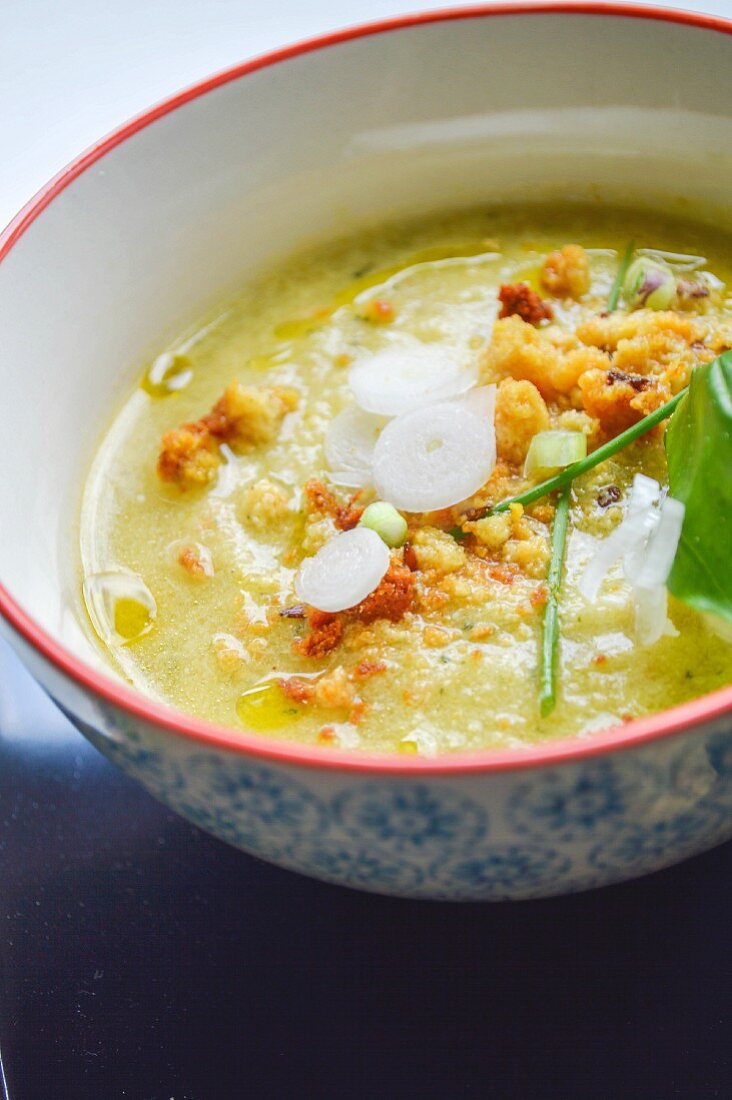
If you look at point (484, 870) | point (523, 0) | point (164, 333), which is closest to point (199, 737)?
point (484, 870)

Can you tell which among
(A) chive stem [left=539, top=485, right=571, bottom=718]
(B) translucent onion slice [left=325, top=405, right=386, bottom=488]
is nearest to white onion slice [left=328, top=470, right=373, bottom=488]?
(B) translucent onion slice [left=325, top=405, right=386, bottom=488]

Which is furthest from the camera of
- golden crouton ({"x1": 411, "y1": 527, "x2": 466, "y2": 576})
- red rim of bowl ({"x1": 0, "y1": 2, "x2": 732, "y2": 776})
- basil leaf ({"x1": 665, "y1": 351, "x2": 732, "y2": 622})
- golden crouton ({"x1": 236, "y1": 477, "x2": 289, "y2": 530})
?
golden crouton ({"x1": 236, "y1": 477, "x2": 289, "y2": 530})

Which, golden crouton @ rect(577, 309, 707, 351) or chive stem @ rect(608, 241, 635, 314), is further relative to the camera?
chive stem @ rect(608, 241, 635, 314)

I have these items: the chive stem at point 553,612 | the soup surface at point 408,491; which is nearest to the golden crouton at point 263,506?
the soup surface at point 408,491

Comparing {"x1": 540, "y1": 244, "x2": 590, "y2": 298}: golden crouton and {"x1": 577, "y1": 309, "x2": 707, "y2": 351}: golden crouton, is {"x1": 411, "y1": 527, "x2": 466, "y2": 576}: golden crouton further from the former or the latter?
{"x1": 540, "y1": 244, "x2": 590, "y2": 298}: golden crouton

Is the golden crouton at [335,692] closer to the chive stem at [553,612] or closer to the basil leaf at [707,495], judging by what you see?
the chive stem at [553,612]

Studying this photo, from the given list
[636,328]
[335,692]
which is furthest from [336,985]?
[636,328]
